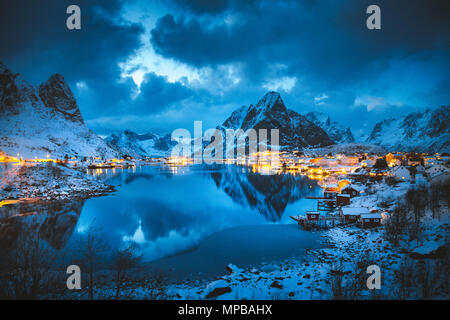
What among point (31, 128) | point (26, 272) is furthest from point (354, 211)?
point (31, 128)

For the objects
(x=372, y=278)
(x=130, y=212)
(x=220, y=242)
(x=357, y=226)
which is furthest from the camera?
(x=130, y=212)

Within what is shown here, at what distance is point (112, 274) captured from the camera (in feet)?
54.2

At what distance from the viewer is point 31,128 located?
152m

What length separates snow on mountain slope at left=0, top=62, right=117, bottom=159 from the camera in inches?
4867

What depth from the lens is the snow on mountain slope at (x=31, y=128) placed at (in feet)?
406

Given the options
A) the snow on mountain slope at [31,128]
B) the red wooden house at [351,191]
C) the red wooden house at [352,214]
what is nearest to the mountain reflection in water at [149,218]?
the red wooden house at [351,191]

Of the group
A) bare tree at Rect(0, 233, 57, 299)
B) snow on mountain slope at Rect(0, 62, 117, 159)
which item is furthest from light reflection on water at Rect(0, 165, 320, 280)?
snow on mountain slope at Rect(0, 62, 117, 159)

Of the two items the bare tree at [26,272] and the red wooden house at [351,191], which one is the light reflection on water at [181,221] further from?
the red wooden house at [351,191]

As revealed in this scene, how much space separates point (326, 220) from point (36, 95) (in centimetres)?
23938

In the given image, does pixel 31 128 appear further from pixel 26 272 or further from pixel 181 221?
pixel 26 272
